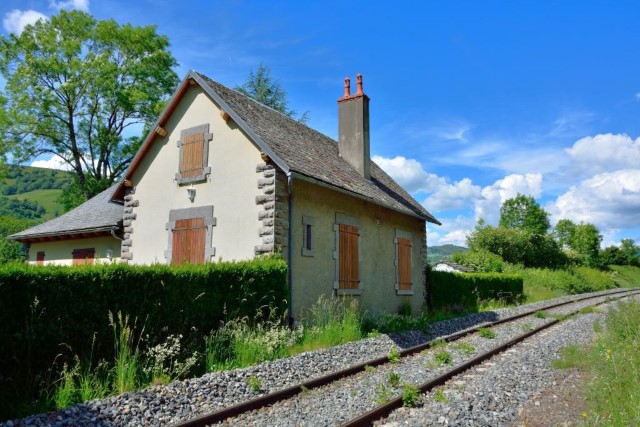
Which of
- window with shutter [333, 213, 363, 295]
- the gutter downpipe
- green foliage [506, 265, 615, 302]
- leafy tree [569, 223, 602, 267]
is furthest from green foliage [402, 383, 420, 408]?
leafy tree [569, 223, 602, 267]

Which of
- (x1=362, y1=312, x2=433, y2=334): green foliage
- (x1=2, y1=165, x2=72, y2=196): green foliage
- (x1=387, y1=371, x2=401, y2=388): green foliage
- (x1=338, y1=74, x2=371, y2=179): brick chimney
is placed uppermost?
(x1=2, y1=165, x2=72, y2=196): green foliage

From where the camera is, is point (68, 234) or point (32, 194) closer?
point (68, 234)

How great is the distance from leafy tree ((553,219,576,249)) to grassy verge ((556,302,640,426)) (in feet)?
227

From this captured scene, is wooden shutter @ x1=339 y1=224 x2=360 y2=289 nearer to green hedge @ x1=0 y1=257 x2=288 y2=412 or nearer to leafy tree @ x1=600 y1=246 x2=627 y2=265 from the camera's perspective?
green hedge @ x1=0 y1=257 x2=288 y2=412

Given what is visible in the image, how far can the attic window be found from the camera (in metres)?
12.1

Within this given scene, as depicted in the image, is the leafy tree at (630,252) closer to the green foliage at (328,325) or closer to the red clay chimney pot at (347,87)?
the red clay chimney pot at (347,87)

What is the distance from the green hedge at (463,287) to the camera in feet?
56.7

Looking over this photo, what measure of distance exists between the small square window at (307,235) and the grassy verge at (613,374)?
18.1 feet

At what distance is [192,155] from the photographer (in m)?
12.4

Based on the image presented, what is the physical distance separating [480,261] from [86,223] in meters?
21.0

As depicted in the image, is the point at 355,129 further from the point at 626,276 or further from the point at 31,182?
the point at 31,182

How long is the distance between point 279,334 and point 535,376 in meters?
4.38

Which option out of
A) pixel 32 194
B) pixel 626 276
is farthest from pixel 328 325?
pixel 32 194

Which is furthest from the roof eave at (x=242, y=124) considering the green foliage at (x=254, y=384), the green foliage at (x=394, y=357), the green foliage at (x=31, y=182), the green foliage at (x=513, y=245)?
the green foliage at (x=31, y=182)
